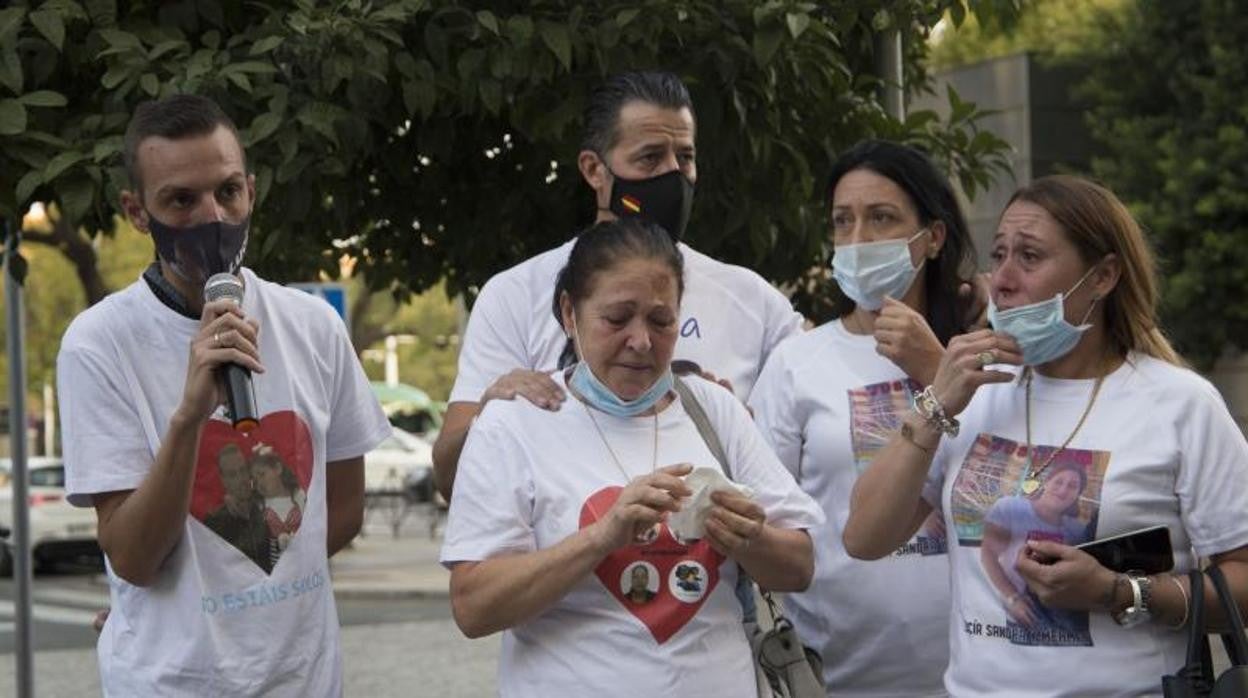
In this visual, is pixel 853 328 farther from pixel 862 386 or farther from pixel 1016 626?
pixel 1016 626

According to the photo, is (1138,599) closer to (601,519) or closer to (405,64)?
(601,519)

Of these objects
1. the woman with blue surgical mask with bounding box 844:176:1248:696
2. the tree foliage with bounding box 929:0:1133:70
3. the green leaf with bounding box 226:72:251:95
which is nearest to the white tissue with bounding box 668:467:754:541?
the woman with blue surgical mask with bounding box 844:176:1248:696

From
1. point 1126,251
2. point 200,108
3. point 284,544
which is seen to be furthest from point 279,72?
point 1126,251

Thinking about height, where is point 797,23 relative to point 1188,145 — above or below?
above

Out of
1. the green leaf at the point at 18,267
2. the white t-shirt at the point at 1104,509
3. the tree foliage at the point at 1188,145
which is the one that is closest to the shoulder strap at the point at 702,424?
the white t-shirt at the point at 1104,509

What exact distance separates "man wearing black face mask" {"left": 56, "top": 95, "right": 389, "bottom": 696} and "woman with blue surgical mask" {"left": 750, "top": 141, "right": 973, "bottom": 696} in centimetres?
110

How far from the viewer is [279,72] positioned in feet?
19.1

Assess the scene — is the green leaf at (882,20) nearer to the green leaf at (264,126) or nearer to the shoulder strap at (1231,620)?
the green leaf at (264,126)

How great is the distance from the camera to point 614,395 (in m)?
3.87

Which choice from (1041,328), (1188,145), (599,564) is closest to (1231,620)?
(1041,328)

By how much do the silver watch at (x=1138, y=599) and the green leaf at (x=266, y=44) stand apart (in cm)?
287

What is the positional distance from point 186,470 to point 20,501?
18.2 ft

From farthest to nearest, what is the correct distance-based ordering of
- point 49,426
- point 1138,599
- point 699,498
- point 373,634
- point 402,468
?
1. point 49,426
2. point 402,468
3. point 373,634
4. point 1138,599
5. point 699,498

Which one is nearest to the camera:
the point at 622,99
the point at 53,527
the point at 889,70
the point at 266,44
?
the point at 622,99
